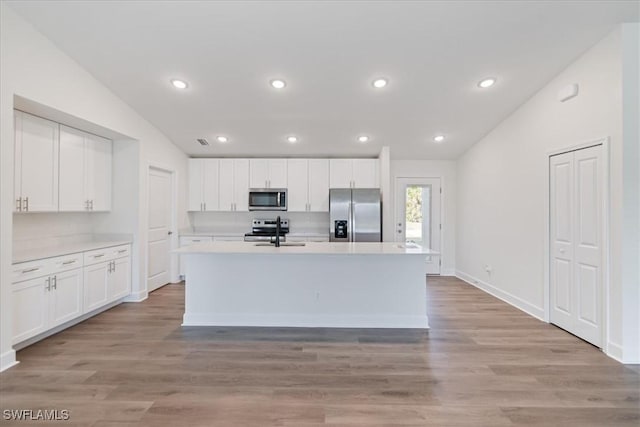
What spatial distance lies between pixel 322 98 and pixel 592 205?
10.2 feet

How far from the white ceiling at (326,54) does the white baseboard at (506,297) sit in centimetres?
247

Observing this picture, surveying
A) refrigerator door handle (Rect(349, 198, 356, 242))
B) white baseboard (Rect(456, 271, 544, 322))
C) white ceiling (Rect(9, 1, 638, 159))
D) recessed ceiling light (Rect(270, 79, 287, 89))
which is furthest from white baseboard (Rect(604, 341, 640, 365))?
recessed ceiling light (Rect(270, 79, 287, 89))

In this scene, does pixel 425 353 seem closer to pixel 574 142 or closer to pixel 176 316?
pixel 574 142

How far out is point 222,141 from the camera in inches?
212

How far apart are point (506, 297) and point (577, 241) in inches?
59.0

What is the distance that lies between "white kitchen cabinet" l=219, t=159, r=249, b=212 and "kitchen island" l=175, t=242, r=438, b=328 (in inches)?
94.7

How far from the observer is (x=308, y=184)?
5871 mm

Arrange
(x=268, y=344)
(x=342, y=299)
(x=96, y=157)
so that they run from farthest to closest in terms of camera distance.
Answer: (x=96, y=157) < (x=342, y=299) < (x=268, y=344)

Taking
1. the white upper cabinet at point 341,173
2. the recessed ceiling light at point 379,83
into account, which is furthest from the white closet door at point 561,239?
the white upper cabinet at point 341,173

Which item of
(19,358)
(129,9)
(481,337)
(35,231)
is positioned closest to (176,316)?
(19,358)

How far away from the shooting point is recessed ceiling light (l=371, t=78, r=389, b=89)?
11.7 ft

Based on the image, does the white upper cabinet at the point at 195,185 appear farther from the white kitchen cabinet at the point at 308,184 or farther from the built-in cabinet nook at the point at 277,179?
the white kitchen cabinet at the point at 308,184

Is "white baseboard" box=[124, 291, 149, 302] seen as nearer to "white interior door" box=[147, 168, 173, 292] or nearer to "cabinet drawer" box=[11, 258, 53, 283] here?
"white interior door" box=[147, 168, 173, 292]

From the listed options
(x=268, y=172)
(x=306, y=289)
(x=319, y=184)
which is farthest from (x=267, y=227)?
(x=306, y=289)
